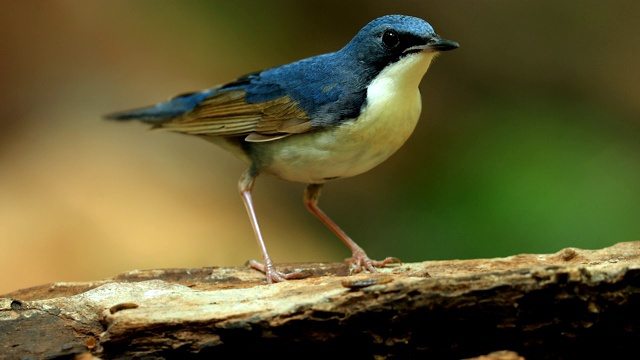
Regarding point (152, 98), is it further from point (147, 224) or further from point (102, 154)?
point (147, 224)

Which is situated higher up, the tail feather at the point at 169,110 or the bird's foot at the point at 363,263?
the tail feather at the point at 169,110

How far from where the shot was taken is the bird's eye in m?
4.57

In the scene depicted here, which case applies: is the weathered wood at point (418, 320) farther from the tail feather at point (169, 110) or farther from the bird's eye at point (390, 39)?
the tail feather at point (169, 110)

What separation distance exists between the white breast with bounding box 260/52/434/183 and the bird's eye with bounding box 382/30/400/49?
0.11 meters

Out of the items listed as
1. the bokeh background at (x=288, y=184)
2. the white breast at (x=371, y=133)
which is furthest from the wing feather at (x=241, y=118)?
the bokeh background at (x=288, y=184)

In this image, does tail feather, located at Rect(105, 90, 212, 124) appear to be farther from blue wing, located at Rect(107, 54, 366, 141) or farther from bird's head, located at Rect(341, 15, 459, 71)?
bird's head, located at Rect(341, 15, 459, 71)

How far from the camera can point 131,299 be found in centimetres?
387

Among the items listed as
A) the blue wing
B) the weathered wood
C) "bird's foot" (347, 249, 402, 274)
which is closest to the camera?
the weathered wood

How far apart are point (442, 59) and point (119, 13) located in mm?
4297

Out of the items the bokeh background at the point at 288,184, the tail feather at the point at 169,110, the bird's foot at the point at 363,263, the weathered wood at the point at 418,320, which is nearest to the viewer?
the weathered wood at the point at 418,320

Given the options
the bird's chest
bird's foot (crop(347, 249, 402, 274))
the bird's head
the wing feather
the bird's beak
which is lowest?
bird's foot (crop(347, 249, 402, 274))

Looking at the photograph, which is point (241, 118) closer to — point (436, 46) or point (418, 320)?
point (436, 46)

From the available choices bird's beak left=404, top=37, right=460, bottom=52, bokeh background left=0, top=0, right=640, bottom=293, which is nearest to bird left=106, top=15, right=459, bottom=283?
bird's beak left=404, top=37, right=460, bottom=52

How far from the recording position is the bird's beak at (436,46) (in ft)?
14.2
